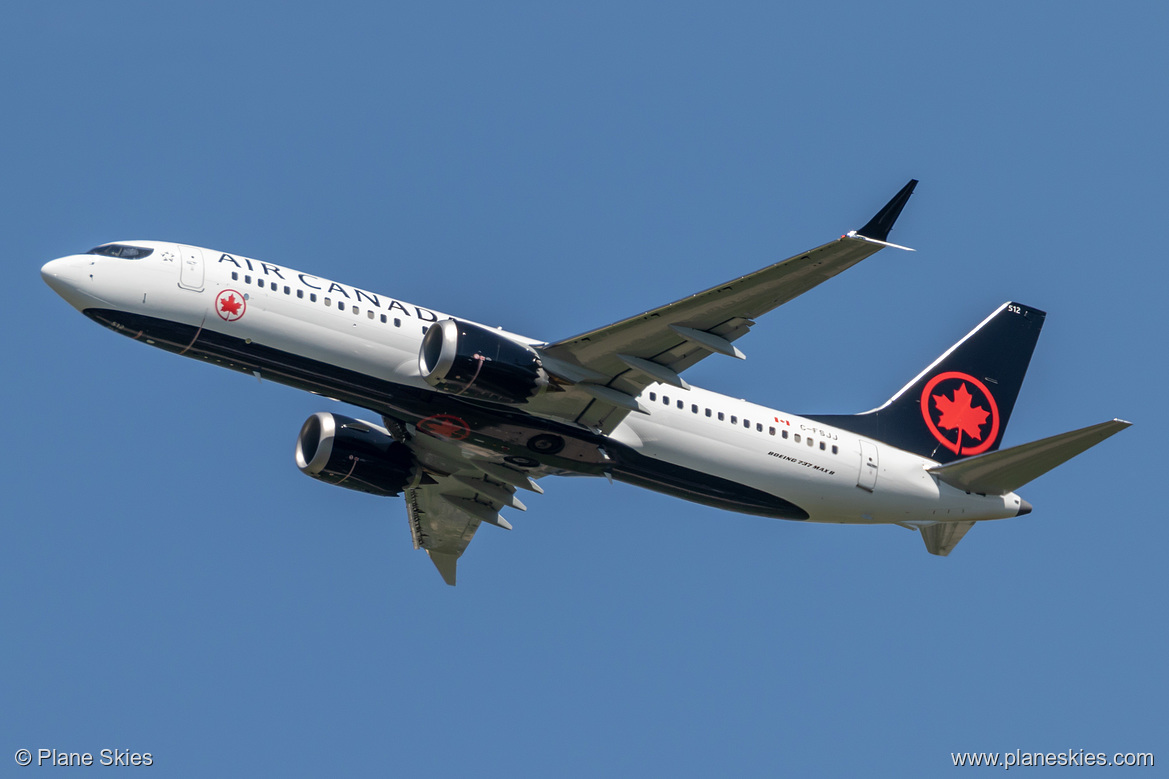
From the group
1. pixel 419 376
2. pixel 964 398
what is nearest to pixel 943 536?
pixel 964 398

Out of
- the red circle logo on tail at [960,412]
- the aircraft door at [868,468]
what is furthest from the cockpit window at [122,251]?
the red circle logo on tail at [960,412]

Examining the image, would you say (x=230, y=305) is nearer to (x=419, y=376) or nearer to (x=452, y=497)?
(x=419, y=376)

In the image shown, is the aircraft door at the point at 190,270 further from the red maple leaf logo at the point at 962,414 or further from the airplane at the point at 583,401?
the red maple leaf logo at the point at 962,414

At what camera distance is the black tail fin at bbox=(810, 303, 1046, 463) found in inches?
1829

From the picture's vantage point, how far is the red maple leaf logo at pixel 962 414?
157 ft

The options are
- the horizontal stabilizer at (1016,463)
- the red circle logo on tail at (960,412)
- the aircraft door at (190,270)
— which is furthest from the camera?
the red circle logo on tail at (960,412)

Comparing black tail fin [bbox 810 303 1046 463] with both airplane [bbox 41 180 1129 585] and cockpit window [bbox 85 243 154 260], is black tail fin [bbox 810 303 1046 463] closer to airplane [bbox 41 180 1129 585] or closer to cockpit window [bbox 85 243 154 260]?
airplane [bbox 41 180 1129 585]

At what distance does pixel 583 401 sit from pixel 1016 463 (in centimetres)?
1467

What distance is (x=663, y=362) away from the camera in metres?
38.8

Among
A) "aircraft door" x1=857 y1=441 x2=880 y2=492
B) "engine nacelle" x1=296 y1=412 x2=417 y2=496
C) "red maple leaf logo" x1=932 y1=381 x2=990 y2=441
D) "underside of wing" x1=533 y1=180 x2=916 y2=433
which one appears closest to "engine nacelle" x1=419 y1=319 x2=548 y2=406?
"underside of wing" x1=533 y1=180 x2=916 y2=433

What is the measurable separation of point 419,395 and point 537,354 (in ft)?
12.0

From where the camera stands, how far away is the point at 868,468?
4438 centimetres

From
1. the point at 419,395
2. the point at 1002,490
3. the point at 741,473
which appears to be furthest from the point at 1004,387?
the point at 419,395

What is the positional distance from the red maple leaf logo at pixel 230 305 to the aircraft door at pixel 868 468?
20.9 m
